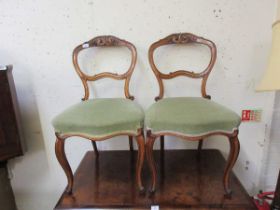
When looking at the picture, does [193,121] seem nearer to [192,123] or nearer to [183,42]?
[192,123]

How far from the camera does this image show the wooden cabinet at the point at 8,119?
3.93 feet

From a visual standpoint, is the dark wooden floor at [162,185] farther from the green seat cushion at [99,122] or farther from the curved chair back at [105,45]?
the curved chair back at [105,45]

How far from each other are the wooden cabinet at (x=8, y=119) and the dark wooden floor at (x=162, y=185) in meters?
0.43

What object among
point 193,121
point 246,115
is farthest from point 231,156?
point 246,115

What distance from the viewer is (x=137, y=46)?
4.47 ft

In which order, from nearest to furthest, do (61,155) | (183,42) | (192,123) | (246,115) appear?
(192,123) < (61,155) < (183,42) < (246,115)

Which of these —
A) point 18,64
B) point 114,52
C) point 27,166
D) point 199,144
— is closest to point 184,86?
point 199,144

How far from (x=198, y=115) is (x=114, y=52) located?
730 mm

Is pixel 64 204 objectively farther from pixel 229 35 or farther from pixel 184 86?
pixel 229 35

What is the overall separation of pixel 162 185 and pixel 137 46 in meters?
0.86

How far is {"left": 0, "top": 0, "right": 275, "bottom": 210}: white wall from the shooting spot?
4.25 ft

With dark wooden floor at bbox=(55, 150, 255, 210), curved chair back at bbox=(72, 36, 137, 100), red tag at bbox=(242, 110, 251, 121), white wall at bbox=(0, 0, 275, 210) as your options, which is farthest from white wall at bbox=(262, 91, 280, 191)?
curved chair back at bbox=(72, 36, 137, 100)

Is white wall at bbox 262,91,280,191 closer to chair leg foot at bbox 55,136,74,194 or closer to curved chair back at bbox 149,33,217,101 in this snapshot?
curved chair back at bbox 149,33,217,101

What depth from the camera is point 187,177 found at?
1.21 meters
